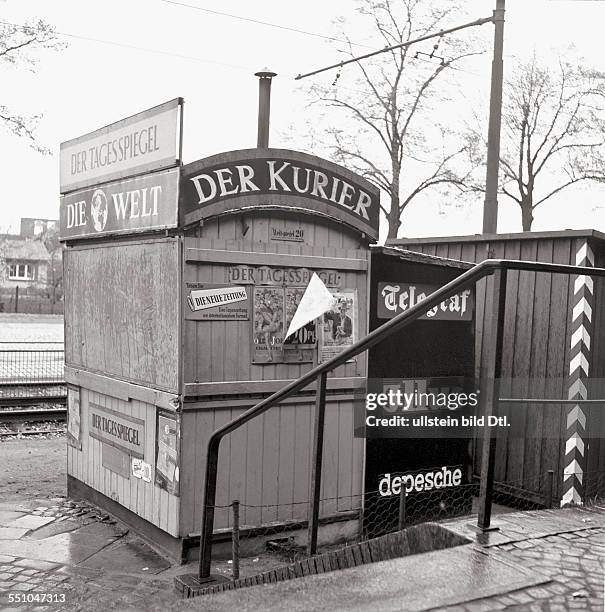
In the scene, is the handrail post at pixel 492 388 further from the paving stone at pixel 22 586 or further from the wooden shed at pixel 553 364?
the wooden shed at pixel 553 364

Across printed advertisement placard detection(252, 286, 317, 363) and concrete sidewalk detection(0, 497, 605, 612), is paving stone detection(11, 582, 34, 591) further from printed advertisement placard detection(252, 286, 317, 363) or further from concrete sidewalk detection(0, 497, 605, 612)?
printed advertisement placard detection(252, 286, 317, 363)

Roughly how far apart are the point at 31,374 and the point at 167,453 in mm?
12976

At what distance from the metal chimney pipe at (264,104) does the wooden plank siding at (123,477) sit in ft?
20.6

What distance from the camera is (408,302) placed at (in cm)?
702

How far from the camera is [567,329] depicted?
25.4ft

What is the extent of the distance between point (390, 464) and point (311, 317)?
161cm

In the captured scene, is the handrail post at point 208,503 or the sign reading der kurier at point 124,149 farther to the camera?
the sign reading der kurier at point 124,149

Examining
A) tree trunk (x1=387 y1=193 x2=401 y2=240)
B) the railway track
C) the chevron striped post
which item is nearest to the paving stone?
the chevron striped post

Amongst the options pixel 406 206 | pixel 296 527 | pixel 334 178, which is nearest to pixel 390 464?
pixel 296 527

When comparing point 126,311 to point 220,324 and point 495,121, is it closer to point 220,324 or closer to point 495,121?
point 220,324

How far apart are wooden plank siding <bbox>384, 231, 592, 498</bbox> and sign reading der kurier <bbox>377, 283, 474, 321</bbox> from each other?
1.12m

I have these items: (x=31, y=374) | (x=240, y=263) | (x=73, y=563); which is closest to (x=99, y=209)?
(x=240, y=263)

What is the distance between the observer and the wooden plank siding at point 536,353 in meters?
7.76

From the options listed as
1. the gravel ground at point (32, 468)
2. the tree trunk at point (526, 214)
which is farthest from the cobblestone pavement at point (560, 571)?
the tree trunk at point (526, 214)
